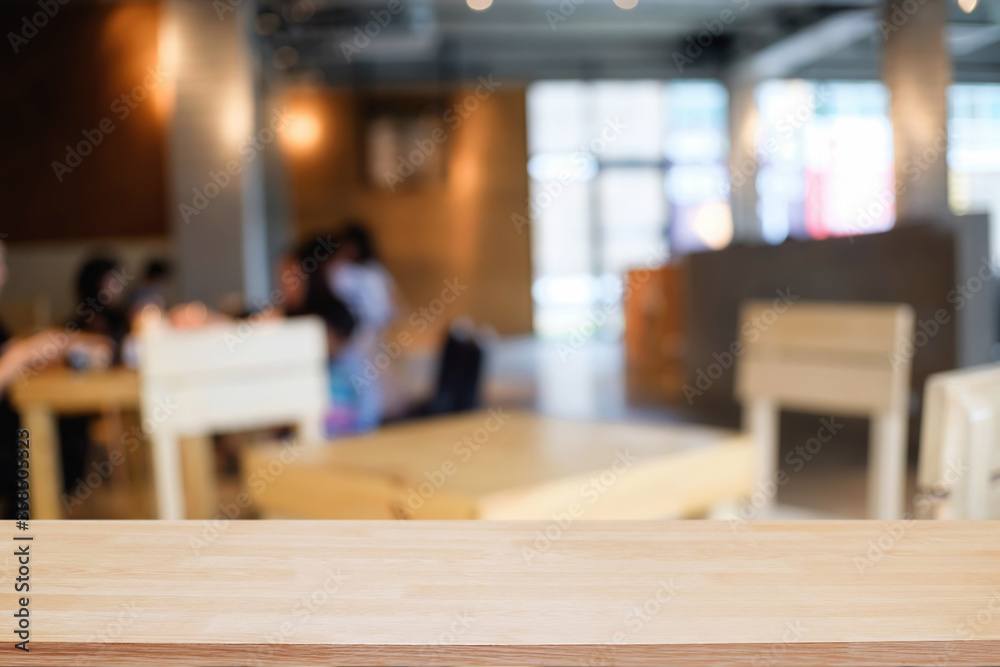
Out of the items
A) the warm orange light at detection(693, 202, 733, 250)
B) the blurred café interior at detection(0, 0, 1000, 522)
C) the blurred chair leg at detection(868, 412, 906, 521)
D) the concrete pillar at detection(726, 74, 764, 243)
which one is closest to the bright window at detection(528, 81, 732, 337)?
the blurred café interior at detection(0, 0, 1000, 522)

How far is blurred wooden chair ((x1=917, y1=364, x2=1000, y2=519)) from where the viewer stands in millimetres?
1014

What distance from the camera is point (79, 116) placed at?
6609 millimetres

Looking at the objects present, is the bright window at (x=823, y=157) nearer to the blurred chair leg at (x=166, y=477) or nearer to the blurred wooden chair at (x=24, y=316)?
the blurred wooden chair at (x=24, y=316)

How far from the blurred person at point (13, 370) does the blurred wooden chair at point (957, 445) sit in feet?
8.64

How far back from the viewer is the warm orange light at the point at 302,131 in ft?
36.2

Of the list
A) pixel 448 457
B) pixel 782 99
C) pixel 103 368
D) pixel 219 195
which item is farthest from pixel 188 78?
pixel 782 99

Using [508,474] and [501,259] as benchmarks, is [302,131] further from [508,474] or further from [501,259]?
[508,474]

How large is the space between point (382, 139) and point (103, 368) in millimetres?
8245

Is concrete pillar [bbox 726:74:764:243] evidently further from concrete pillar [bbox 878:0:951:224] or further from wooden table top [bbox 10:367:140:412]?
wooden table top [bbox 10:367:140:412]

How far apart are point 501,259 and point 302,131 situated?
2.92m

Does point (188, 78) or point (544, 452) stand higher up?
point (188, 78)

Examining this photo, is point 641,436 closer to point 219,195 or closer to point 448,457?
point 448,457

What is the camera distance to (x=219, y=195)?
6.32m

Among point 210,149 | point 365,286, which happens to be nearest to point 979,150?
point 365,286
